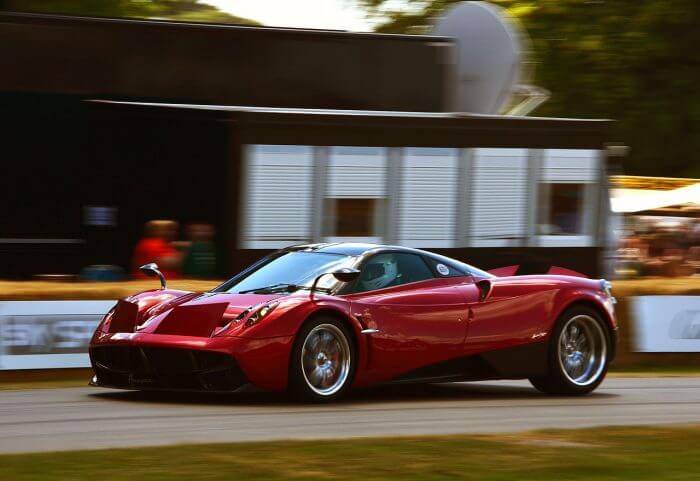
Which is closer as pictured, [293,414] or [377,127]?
[293,414]

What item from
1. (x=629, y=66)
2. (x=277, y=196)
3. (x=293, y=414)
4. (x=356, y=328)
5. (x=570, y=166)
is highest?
(x=629, y=66)

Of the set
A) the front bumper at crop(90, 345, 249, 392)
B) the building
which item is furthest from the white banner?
the front bumper at crop(90, 345, 249, 392)

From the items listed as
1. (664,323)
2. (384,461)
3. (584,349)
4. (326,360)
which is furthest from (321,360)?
(664,323)

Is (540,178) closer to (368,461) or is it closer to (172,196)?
(172,196)

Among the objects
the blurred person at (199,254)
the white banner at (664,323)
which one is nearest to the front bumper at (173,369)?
the blurred person at (199,254)

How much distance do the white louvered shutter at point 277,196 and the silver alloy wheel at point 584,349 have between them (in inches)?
239

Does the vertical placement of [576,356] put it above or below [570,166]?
below

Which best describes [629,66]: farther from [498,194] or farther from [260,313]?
[260,313]

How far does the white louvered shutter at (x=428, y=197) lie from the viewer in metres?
18.5

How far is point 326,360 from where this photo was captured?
1026 centimetres

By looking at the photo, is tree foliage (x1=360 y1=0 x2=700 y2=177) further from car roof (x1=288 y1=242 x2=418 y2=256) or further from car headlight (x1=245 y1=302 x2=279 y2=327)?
car headlight (x1=245 y1=302 x2=279 y2=327)

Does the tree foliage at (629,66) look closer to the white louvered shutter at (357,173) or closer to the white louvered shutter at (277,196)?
the white louvered shutter at (357,173)

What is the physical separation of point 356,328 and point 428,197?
8.57m

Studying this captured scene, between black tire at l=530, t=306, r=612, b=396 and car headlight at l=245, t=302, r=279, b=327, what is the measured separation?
8.91 feet
